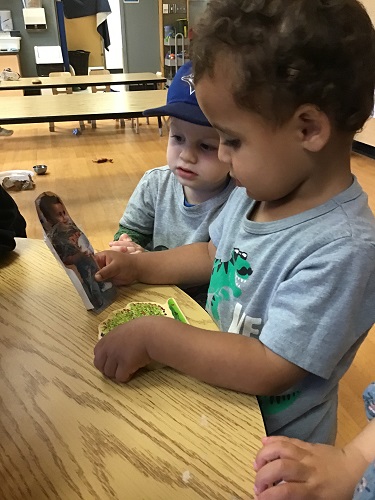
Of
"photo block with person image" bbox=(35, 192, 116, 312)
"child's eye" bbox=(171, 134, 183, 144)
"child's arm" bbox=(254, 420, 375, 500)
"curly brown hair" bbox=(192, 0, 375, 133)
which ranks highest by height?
"curly brown hair" bbox=(192, 0, 375, 133)

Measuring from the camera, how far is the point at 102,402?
1.75 ft

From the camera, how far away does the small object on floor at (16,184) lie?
130 inches

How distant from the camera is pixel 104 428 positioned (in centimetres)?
50

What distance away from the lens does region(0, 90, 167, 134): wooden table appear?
283cm

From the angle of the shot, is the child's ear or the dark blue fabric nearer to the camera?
the child's ear

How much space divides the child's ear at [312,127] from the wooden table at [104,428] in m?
0.27

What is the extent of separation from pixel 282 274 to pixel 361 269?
100 mm

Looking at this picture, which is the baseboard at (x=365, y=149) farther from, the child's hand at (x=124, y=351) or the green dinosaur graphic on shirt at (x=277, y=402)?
the child's hand at (x=124, y=351)

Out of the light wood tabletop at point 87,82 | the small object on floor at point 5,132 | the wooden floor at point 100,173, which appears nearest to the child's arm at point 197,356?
the wooden floor at point 100,173

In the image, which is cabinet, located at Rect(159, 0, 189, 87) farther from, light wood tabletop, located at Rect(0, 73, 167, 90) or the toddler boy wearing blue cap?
the toddler boy wearing blue cap

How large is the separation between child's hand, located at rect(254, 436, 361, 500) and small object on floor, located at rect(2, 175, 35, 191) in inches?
124

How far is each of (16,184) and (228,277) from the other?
292 centimetres

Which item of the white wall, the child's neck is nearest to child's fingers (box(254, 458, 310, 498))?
the child's neck

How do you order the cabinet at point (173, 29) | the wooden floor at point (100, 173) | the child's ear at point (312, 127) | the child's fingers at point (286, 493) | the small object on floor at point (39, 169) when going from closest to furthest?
1. the child's fingers at point (286, 493)
2. the child's ear at point (312, 127)
3. the wooden floor at point (100, 173)
4. the small object on floor at point (39, 169)
5. the cabinet at point (173, 29)
